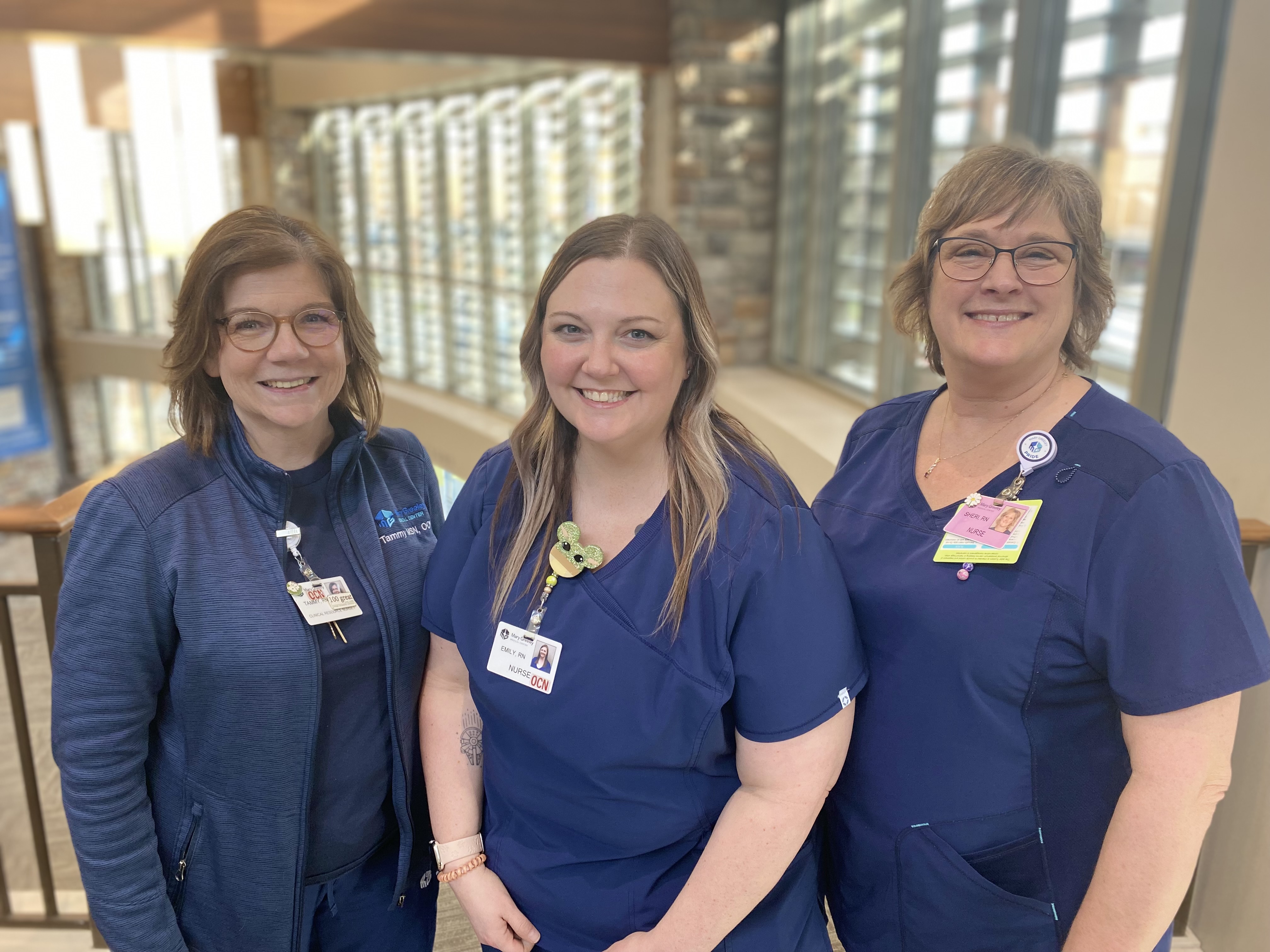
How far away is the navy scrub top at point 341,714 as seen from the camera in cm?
134

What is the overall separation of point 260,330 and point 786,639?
862 mm

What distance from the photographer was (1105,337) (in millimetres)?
3033

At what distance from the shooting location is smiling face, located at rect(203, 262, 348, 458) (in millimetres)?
1311

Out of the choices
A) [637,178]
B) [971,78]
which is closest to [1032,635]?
[971,78]

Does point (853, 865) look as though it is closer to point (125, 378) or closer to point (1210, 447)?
point (1210, 447)

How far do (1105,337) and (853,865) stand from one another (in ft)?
7.65

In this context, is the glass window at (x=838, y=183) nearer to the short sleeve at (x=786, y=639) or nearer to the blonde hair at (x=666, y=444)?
the blonde hair at (x=666, y=444)

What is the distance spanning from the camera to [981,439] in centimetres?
132

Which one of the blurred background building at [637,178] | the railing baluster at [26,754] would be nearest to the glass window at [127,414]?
the blurred background building at [637,178]

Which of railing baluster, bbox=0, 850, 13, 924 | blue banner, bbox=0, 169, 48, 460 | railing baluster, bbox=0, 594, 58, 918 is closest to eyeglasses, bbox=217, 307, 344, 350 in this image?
railing baluster, bbox=0, 594, 58, 918

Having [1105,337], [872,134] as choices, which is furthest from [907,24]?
[1105,337]

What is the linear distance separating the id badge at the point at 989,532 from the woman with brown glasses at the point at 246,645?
806 millimetres

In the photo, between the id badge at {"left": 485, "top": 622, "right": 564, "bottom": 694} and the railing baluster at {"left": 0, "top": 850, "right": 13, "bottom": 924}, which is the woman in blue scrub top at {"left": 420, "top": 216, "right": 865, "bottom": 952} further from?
the railing baluster at {"left": 0, "top": 850, "right": 13, "bottom": 924}

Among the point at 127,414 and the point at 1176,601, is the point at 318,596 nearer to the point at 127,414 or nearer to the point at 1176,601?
the point at 1176,601
